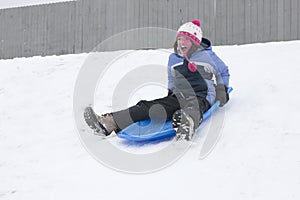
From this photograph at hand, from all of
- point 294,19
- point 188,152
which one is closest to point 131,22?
point 294,19

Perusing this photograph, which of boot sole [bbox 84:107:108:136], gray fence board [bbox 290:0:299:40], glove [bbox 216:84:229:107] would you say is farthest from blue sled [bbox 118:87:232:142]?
gray fence board [bbox 290:0:299:40]

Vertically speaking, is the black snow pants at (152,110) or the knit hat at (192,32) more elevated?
the knit hat at (192,32)

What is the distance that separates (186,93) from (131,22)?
6.40m

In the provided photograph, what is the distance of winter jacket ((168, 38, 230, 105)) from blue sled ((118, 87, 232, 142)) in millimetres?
161

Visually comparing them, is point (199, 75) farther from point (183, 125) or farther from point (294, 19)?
point (294, 19)

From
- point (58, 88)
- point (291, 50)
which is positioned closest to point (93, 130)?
point (58, 88)

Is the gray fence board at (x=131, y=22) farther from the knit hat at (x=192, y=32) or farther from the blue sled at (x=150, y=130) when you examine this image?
the blue sled at (x=150, y=130)

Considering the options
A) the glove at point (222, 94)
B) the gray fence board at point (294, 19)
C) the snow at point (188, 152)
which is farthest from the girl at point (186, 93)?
the gray fence board at point (294, 19)

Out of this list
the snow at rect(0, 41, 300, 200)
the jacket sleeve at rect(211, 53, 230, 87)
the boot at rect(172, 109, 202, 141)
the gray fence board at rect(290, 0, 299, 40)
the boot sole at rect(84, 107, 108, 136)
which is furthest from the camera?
the gray fence board at rect(290, 0, 299, 40)

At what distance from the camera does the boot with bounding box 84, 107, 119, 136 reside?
4223 millimetres

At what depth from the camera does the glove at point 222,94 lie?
4441mm

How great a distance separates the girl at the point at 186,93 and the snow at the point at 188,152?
0.52 ft

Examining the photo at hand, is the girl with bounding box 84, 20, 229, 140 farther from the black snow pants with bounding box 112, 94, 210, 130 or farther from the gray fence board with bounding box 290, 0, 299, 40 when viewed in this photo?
the gray fence board with bounding box 290, 0, 299, 40

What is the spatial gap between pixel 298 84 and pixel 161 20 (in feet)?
18.8
